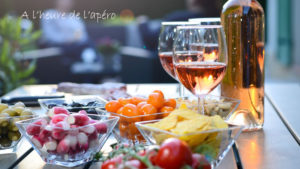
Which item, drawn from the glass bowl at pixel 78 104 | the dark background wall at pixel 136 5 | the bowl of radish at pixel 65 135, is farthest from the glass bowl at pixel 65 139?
the dark background wall at pixel 136 5

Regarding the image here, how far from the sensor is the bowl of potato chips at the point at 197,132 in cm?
96

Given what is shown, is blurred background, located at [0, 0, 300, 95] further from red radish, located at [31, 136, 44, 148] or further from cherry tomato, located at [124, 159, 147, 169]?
cherry tomato, located at [124, 159, 147, 169]

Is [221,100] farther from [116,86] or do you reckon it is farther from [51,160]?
[116,86]

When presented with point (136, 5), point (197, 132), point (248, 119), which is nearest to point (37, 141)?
point (197, 132)

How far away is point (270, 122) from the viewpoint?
1.52 m

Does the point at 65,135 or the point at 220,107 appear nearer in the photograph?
the point at 65,135

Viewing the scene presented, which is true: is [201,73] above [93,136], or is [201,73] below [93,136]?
Answer: above

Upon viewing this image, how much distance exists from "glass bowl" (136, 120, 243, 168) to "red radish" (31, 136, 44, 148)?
0.76 ft

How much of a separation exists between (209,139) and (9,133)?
0.53 m

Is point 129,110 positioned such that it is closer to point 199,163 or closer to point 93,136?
point 93,136

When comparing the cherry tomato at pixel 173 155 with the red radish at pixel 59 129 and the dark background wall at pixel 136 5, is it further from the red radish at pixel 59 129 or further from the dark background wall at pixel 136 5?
the dark background wall at pixel 136 5

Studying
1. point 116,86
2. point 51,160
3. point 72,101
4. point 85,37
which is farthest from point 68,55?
point 51,160

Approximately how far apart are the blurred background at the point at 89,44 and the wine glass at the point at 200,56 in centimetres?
276

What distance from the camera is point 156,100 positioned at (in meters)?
1.22
